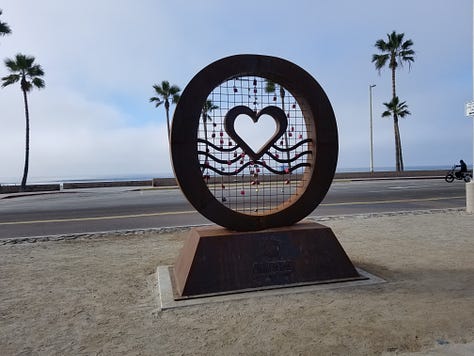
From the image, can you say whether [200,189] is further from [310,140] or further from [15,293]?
[15,293]

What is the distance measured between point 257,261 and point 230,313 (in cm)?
95

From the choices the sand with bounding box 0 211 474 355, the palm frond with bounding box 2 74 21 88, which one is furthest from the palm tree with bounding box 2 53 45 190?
the sand with bounding box 0 211 474 355

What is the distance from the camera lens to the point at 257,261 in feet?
15.5

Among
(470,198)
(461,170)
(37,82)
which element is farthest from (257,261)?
(37,82)

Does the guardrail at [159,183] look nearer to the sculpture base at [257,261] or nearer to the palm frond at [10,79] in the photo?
the palm frond at [10,79]

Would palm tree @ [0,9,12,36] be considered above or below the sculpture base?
above

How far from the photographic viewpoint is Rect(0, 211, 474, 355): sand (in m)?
3.22

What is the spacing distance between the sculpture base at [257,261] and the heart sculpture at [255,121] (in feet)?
3.56

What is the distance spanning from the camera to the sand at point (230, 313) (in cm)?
322

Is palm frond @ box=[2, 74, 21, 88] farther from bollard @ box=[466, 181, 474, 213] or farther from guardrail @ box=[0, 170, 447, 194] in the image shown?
bollard @ box=[466, 181, 474, 213]

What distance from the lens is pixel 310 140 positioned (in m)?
5.41

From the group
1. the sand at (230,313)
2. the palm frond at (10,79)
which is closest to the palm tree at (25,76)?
the palm frond at (10,79)

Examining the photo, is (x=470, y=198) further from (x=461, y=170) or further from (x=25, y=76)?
(x=25, y=76)

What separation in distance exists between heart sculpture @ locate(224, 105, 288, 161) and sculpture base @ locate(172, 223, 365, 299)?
1084mm
